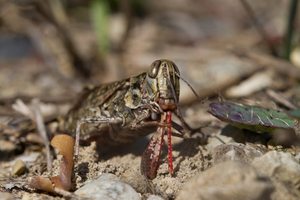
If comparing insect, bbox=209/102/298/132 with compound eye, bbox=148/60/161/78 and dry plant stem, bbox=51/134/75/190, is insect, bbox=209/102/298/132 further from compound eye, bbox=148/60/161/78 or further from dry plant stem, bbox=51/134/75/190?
dry plant stem, bbox=51/134/75/190

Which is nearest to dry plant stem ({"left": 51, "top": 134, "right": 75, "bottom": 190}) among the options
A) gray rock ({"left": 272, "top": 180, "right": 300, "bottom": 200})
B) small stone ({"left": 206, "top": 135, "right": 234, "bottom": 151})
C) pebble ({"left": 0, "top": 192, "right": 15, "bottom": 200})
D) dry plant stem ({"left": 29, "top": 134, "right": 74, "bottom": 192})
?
dry plant stem ({"left": 29, "top": 134, "right": 74, "bottom": 192})

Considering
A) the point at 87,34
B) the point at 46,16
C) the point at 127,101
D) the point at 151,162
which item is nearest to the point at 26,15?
the point at 46,16

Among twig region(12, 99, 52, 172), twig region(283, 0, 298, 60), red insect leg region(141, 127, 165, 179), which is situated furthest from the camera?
twig region(283, 0, 298, 60)

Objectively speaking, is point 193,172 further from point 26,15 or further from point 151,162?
point 26,15

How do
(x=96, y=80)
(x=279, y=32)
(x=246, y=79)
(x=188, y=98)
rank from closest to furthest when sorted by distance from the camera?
(x=188, y=98) < (x=246, y=79) < (x=96, y=80) < (x=279, y=32)

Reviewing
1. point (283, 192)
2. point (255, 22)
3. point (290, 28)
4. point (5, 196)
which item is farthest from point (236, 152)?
point (255, 22)

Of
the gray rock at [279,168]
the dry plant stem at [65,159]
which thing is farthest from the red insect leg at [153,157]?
the gray rock at [279,168]
